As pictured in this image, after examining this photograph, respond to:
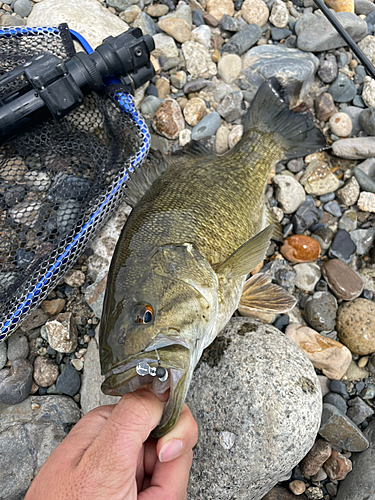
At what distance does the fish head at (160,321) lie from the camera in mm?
1799

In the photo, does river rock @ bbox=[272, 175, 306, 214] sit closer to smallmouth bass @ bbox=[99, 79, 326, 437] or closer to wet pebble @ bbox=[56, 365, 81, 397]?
smallmouth bass @ bbox=[99, 79, 326, 437]

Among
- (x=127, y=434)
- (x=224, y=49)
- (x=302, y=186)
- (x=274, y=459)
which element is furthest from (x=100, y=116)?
(x=274, y=459)

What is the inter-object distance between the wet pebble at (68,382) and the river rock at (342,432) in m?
2.17

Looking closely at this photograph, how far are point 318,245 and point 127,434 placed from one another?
2744mm

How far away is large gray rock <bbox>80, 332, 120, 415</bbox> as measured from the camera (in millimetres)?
2896

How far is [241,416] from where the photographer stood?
2.52 m

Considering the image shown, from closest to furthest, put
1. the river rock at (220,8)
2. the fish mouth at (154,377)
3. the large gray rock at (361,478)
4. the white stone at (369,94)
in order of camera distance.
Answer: the fish mouth at (154,377), the large gray rock at (361,478), the white stone at (369,94), the river rock at (220,8)

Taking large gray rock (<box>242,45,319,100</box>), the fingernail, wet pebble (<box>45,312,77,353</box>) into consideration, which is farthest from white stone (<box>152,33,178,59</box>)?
the fingernail

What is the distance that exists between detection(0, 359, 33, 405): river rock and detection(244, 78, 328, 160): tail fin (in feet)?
9.75

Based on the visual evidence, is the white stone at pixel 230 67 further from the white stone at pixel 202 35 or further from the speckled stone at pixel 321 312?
the speckled stone at pixel 321 312

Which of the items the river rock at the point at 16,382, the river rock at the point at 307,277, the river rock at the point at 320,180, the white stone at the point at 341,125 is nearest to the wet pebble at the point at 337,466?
the river rock at the point at 307,277

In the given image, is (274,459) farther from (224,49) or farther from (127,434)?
(224,49)

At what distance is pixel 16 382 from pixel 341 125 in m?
4.15

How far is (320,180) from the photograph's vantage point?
3.87 meters
